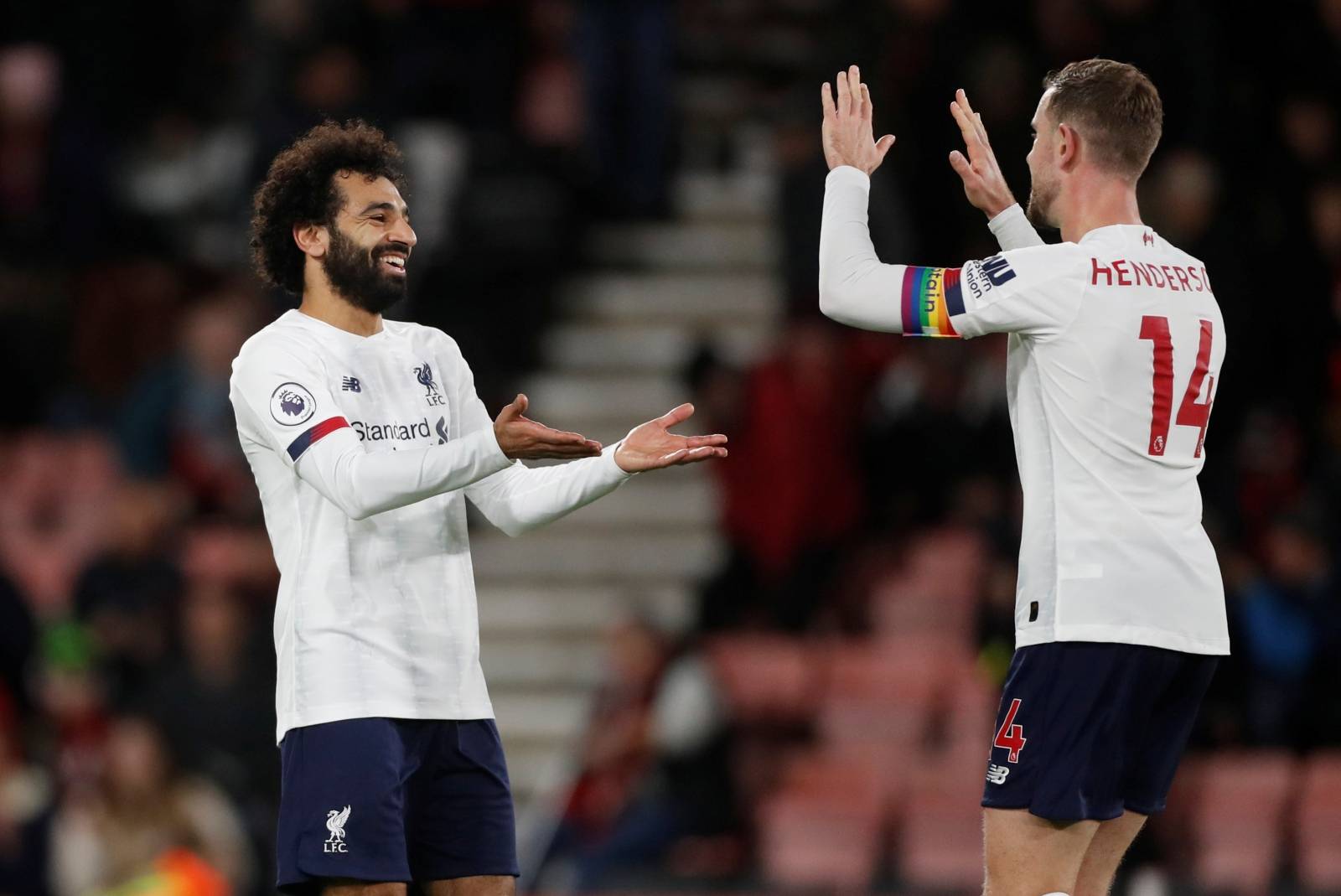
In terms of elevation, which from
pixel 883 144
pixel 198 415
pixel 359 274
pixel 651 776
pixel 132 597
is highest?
pixel 883 144

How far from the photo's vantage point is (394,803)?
4859mm

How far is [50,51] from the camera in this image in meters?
13.8

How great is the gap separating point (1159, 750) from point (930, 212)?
6.68m

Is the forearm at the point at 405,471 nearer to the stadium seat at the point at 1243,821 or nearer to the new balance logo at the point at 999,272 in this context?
the new balance logo at the point at 999,272

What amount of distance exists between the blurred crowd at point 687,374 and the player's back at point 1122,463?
4.91 metres

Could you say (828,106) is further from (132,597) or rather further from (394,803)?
(132,597)

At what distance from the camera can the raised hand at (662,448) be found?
4.88 meters

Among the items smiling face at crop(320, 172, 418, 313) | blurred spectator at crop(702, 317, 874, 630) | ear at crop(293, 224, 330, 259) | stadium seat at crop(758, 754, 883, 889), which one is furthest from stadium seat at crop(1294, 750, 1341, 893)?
ear at crop(293, 224, 330, 259)

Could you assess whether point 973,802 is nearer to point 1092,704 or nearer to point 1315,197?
point 1315,197

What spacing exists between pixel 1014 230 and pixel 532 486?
1334mm

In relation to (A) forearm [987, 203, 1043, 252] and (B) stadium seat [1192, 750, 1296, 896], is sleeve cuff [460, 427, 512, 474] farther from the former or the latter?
(B) stadium seat [1192, 750, 1296, 896]

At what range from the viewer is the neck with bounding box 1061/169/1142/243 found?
5.02m

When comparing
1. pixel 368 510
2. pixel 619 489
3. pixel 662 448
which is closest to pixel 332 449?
pixel 368 510

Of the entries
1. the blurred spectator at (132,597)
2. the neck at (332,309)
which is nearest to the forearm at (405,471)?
the neck at (332,309)
